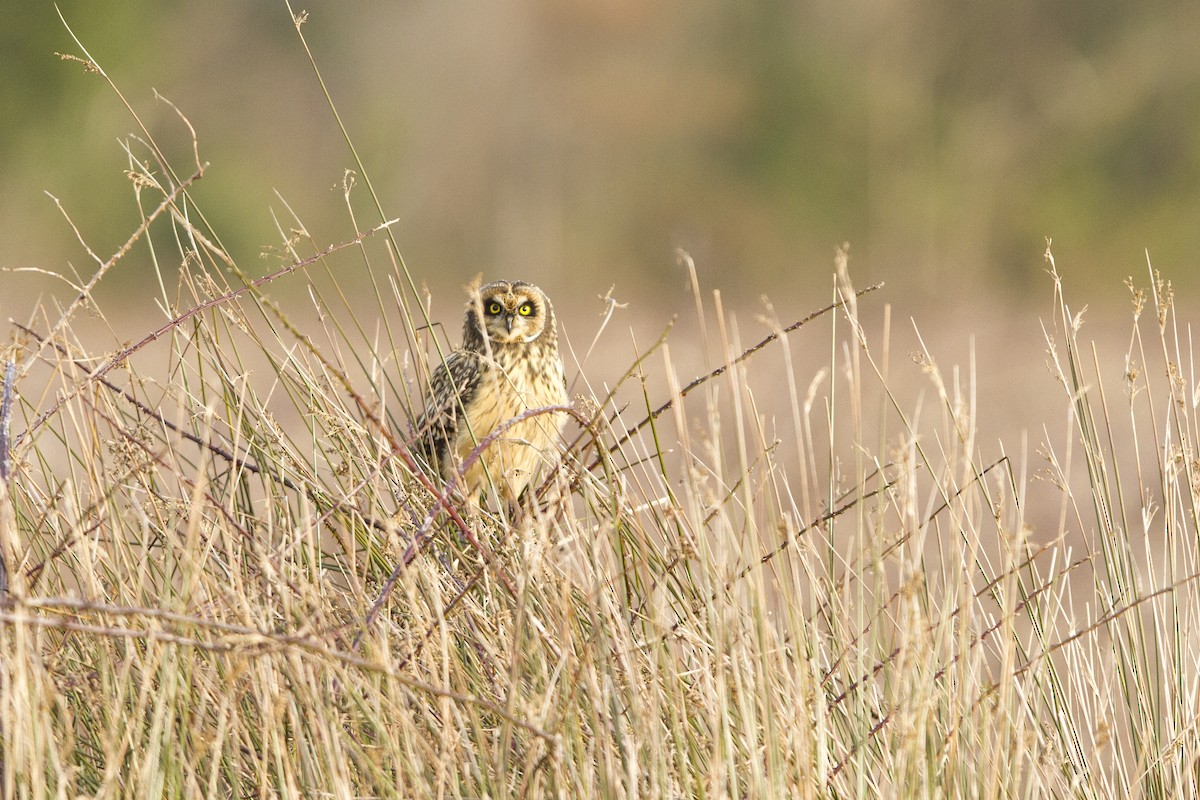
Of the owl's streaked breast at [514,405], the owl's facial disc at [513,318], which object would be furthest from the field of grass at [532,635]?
the owl's facial disc at [513,318]

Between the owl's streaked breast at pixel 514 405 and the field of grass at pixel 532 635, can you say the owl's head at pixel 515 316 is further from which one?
the field of grass at pixel 532 635

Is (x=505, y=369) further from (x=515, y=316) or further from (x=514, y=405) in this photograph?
(x=515, y=316)

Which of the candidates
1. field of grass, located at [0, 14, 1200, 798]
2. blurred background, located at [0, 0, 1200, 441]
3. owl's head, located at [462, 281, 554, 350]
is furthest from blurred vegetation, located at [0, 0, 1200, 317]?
field of grass, located at [0, 14, 1200, 798]

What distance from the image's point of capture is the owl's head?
326 cm

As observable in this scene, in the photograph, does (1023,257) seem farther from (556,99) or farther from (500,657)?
(500,657)

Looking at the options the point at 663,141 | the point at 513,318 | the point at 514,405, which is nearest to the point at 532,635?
the point at 514,405

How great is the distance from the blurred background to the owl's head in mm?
8539

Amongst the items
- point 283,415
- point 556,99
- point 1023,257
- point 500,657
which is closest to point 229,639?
point 500,657

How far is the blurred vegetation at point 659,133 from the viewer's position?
13.1 metres

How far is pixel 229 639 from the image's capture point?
1489 millimetres

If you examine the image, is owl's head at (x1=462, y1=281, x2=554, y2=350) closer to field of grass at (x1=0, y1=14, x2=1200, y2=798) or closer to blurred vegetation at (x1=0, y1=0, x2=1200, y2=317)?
field of grass at (x1=0, y1=14, x2=1200, y2=798)

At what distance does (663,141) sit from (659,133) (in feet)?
0.37

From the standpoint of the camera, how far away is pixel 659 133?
15.0 metres

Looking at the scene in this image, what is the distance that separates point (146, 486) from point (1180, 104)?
12841 millimetres
